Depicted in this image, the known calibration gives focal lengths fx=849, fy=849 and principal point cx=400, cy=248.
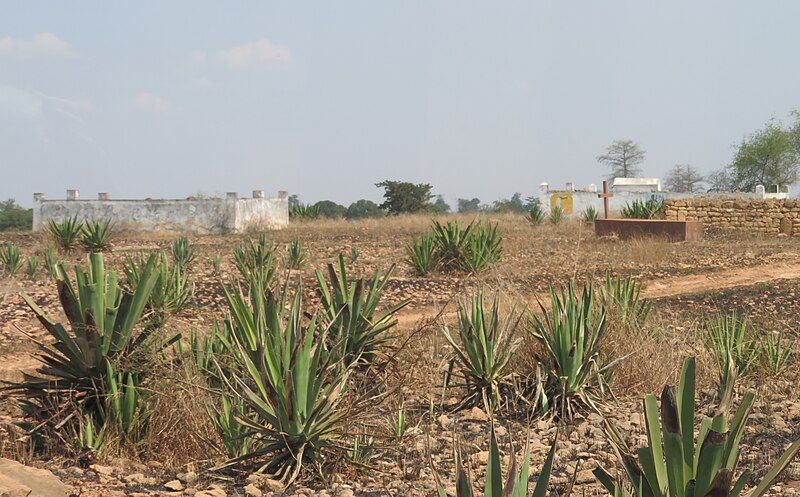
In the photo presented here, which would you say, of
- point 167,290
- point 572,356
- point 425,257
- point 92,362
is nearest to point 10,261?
point 167,290

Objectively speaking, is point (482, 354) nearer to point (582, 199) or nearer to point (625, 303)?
point (625, 303)

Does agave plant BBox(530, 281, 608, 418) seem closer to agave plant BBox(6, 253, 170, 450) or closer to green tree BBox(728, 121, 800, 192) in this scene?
agave plant BBox(6, 253, 170, 450)

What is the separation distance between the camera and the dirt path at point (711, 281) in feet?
34.4

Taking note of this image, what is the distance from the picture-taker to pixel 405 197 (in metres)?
44.6

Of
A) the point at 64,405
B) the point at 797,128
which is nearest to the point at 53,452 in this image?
the point at 64,405

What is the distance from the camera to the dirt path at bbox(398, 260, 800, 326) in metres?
10.5

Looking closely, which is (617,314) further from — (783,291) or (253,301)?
(783,291)

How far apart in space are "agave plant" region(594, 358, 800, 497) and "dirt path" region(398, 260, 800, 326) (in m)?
6.93

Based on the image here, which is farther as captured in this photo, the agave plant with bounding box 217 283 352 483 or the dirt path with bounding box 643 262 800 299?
the dirt path with bounding box 643 262 800 299

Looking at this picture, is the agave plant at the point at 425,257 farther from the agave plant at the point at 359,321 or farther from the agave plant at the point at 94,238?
the agave plant at the point at 94,238

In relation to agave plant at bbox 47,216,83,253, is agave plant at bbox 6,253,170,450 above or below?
below

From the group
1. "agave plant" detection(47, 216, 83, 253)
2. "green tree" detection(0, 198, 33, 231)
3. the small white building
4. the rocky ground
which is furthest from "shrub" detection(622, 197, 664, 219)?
"green tree" detection(0, 198, 33, 231)

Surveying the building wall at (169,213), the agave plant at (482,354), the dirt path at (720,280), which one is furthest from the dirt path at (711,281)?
the building wall at (169,213)

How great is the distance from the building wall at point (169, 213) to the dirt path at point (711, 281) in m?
20.6
